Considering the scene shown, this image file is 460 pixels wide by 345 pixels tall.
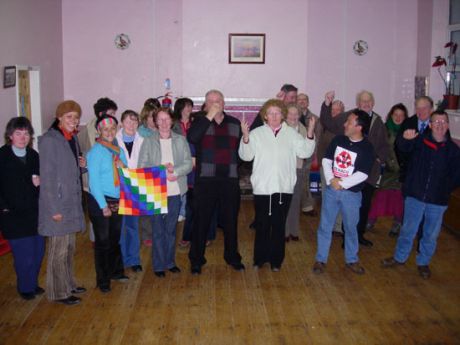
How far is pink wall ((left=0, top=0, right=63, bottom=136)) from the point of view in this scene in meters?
6.48

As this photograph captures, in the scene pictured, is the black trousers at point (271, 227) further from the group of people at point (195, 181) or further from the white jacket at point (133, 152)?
the white jacket at point (133, 152)

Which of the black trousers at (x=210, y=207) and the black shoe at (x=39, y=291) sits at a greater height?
the black trousers at (x=210, y=207)

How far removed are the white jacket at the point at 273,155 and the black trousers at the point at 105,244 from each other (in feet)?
4.01

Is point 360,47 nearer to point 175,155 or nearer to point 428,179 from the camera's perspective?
point 428,179

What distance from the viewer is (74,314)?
13.3ft

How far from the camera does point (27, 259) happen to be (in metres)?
4.22

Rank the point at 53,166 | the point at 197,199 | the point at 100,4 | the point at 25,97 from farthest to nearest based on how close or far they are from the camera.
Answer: the point at 100,4 < the point at 25,97 < the point at 197,199 < the point at 53,166

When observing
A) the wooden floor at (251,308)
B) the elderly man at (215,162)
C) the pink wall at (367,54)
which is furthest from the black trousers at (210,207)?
the pink wall at (367,54)

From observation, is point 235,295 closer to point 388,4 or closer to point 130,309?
point 130,309

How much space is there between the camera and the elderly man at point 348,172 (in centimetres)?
469

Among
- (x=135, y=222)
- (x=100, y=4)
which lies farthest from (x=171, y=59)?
(x=135, y=222)

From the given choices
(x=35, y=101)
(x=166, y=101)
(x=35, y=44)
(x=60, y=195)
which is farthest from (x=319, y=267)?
(x=35, y=44)

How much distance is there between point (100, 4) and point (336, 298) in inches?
258

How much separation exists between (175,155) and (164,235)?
2.32ft
